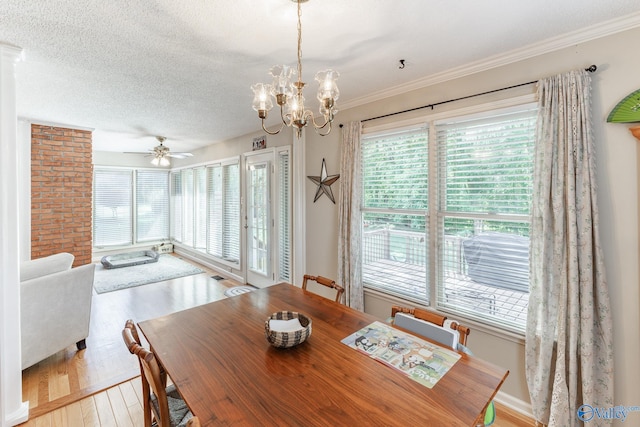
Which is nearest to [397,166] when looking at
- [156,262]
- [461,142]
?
[461,142]

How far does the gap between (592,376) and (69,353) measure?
431 cm

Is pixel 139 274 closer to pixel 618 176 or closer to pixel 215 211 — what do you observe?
pixel 215 211

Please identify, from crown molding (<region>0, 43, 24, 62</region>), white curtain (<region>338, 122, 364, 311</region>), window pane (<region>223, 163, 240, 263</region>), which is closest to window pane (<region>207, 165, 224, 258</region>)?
window pane (<region>223, 163, 240, 263</region>)

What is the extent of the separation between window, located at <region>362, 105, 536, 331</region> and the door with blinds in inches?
58.8

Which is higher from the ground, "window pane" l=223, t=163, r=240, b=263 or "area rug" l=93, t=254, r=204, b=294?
"window pane" l=223, t=163, r=240, b=263

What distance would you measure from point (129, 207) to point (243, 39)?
22.1ft

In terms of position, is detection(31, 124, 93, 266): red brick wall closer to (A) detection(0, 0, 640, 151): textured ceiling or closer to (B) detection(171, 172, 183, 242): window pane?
(A) detection(0, 0, 640, 151): textured ceiling

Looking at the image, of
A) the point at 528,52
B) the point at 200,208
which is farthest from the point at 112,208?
the point at 528,52

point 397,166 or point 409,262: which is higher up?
point 397,166

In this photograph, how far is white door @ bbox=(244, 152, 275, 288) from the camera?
14.1 ft

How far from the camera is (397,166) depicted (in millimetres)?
2717

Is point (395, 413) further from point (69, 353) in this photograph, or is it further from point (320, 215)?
point (69, 353)

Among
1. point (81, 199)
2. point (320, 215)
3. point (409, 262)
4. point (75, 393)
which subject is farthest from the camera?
point (81, 199)

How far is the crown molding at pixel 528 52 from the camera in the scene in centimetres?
163
